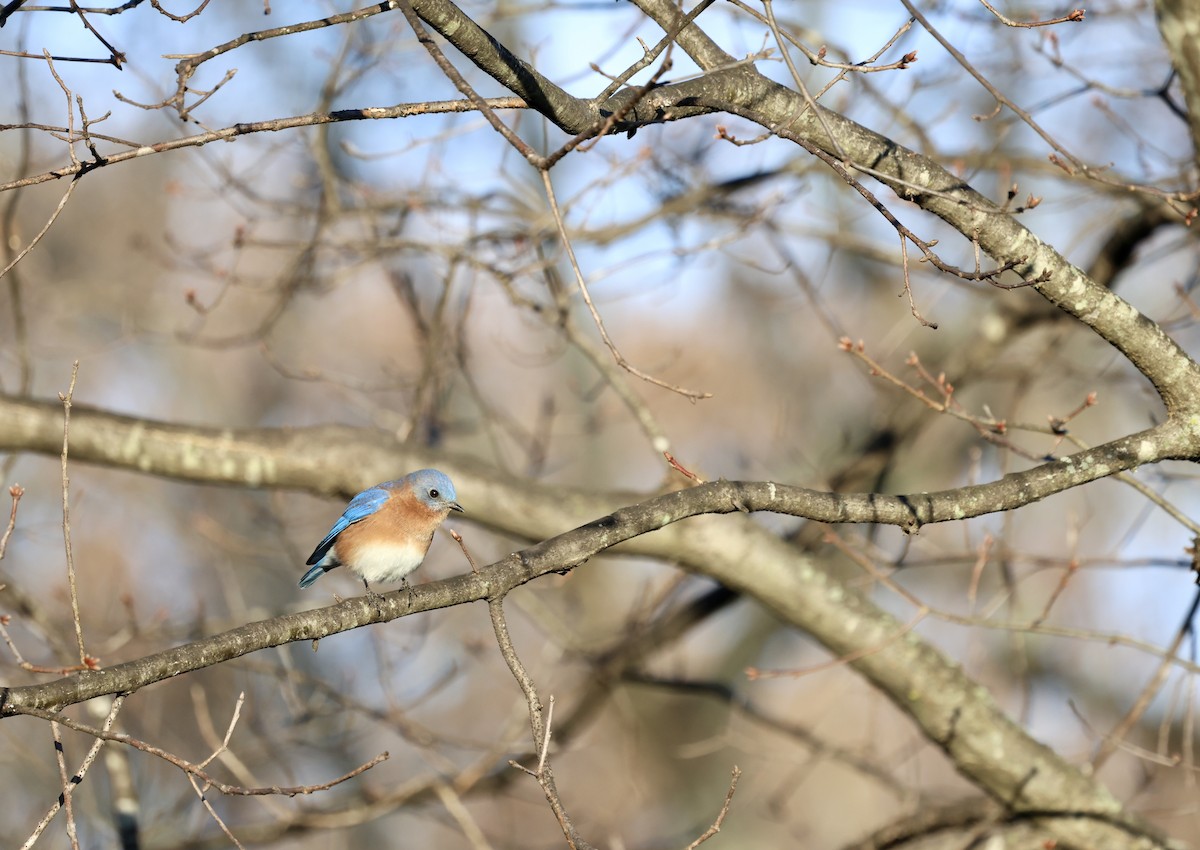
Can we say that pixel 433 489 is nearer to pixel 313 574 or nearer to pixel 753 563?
pixel 313 574

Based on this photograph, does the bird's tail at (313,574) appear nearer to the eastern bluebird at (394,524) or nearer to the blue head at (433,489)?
the eastern bluebird at (394,524)

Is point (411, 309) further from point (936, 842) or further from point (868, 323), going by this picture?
point (868, 323)

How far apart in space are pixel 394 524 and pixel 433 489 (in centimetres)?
21

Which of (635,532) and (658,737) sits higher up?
(658,737)

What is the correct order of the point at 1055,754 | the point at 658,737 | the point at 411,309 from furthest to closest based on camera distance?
the point at 658,737
the point at 411,309
the point at 1055,754

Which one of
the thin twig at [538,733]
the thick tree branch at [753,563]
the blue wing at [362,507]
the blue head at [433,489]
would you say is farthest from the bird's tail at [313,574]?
the thin twig at [538,733]

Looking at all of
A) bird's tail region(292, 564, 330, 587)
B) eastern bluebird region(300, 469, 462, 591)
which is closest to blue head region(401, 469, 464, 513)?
eastern bluebird region(300, 469, 462, 591)

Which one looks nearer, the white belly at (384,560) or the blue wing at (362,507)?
the white belly at (384,560)

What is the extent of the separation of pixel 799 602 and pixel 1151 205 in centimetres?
234

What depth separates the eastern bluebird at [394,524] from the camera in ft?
14.0

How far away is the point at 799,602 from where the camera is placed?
4.56m

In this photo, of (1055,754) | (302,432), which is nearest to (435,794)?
(302,432)

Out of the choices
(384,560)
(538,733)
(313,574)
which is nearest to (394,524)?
(384,560)

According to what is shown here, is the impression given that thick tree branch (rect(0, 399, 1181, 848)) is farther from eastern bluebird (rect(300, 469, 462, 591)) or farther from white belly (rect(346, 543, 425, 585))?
white belly (rect(346, 543, 425, 585))
